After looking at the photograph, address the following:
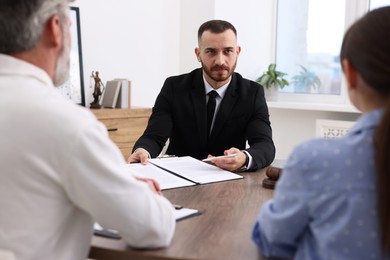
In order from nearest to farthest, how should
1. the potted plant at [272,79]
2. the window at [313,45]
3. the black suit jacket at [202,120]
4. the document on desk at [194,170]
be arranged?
the document on desk at [194,170]
the black suit jacket at [202,120]
the window at [313,45]
the potted plant at [272,79]

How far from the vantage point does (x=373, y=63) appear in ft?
2.99

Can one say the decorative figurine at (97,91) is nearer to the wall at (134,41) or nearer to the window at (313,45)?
the wall at (134,41)

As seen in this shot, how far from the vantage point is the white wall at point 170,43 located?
399 cm

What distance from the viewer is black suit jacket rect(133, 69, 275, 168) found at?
2.54 meters

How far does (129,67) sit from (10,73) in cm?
312

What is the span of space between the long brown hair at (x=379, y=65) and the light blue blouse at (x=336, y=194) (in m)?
0.03

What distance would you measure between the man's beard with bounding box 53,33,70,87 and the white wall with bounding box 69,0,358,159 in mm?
2678

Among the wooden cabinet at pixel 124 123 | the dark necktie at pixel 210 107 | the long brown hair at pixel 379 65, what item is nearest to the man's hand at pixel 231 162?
the dark necktie at pixel 210 107

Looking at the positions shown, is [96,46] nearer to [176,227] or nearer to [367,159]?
[176,227]

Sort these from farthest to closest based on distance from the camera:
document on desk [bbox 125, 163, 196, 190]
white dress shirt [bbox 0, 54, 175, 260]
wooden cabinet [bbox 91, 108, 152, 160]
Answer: wooden cabinet [bbox 91, 108, 152, 160] → document on desk [bbox 125, 163, 196, 190] → white dress shirt [bbox 0, 54, 175, 260]

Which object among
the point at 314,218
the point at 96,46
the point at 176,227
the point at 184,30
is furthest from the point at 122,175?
the point at 184,30

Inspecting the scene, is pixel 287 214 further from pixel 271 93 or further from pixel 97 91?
pixel 271 93

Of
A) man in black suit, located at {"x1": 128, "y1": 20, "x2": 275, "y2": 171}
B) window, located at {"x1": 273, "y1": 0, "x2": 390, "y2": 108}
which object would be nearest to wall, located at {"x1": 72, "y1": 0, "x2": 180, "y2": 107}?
window, located at {"x1": 273, "y1": 0, "x2": 390, "y2": 108}

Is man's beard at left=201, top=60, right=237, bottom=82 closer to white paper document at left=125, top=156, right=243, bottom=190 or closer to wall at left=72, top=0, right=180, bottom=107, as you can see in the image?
white paper document at left=125, top=156, right=243, bottom=190
